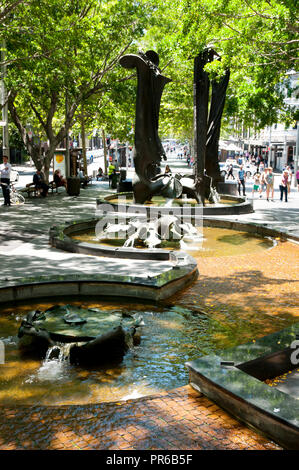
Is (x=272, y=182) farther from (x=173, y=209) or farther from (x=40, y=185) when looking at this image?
(x=40, y=185)

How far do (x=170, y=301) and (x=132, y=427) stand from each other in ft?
13.1

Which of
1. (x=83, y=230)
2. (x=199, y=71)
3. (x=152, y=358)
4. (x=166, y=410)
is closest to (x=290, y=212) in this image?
(x=199, y=71)

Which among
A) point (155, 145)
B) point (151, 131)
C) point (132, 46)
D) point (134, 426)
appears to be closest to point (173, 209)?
point (155, 145)

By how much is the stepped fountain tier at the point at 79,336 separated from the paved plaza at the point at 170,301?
1.23 m

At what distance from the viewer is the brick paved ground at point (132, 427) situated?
12.4 ft

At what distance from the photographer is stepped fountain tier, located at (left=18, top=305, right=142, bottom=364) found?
5605 mm

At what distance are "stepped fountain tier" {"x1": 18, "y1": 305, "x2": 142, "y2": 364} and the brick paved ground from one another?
4.09 ft

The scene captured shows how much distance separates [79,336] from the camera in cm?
575

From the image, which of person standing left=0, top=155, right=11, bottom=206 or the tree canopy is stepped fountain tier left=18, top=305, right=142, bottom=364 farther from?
person standing left=0, top=155, right=11, bottom=206

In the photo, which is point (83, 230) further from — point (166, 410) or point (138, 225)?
point (166, 410)

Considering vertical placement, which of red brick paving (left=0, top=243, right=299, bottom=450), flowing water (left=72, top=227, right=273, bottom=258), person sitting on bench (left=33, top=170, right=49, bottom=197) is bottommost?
red brick paving (left=0, top=243, right=299, bottom=450)

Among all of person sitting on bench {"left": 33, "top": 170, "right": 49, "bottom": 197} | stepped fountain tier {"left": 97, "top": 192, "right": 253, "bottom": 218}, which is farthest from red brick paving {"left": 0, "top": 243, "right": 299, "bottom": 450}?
person sitting on bench {"left": 33, "top": 170, "right": 49, "bottom": 197}

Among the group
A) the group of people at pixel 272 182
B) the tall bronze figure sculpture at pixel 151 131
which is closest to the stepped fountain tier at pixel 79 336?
the tall bronze figure sculpture at pixel 151 131

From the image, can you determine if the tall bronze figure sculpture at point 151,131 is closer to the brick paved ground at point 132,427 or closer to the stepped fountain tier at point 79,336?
the stepped fountain tier at point 79,336
